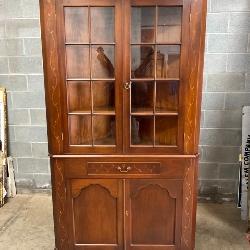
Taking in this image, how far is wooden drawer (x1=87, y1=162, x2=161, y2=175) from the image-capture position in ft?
6.43

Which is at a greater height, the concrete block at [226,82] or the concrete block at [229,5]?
the concrete block at [229,5]

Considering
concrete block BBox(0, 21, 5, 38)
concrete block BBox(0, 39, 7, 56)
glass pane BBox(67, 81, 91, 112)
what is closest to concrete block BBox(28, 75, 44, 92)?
concrete block BBox(0, 39, 7, 56)

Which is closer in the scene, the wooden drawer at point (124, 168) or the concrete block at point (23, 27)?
the wooden drawer at point (124, 168)

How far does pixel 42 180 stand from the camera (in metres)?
3.16

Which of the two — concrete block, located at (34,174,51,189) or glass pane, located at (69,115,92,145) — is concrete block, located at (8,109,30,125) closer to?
concrete block, located at (34,174,51,189)

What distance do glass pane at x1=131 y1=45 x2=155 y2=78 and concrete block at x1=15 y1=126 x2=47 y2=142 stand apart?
57.7 inches

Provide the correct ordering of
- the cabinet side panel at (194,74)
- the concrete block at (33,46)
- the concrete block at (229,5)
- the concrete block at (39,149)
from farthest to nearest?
the concrete block at (39,149) < the concrete block at (33,46) < the concrete block at (229,5) < the cabinet side panel at (194,74)

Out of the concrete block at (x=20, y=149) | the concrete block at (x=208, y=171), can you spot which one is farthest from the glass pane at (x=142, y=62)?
the concrete block at (x=20, y=149)

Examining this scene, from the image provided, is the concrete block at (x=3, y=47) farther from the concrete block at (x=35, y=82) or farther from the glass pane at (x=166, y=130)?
the glass pane at (x=166, y=130)

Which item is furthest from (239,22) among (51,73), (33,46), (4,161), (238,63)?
(4,161)

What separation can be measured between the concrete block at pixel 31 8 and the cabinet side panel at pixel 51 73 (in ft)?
3.63

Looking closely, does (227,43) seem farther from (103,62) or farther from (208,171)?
(103,62)

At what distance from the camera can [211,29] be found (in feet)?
8.79

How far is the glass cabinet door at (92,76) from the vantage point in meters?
1.80
